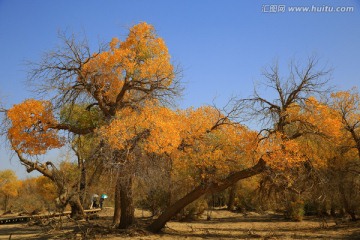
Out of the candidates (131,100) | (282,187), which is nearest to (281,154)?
(282,187)

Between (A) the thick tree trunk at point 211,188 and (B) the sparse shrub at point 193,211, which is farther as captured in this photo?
(B) the sparse shrub at point 193,211

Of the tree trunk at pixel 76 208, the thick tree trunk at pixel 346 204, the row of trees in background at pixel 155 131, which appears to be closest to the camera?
the row of trees in background at pixel 155 131

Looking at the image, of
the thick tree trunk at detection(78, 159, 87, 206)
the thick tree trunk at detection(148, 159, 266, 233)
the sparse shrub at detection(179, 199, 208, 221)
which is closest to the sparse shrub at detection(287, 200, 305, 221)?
the sparse shrub at detection(179, 199, 208, 221)

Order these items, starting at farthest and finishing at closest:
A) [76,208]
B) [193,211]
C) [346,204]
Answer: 1. [193,211]
2. [76,208]
3. [346,204]

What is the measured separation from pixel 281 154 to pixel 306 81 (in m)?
3.74

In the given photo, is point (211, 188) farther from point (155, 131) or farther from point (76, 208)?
point (76, 208)

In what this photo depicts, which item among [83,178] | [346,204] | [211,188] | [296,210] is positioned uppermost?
[83,178]

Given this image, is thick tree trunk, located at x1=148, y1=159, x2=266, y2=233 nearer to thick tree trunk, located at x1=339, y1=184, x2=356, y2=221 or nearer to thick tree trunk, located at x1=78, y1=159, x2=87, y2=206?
thick tree trunk, located at x1=78, y1=159, x2=87, y2=206

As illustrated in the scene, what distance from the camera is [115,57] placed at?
55.6 feet

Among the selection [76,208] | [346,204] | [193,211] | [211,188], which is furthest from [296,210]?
[76,208]

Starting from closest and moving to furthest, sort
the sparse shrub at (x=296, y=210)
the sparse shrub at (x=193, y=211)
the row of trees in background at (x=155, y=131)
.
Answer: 1. the row of trees in background at (x=155, y=131)
2. the sparse shrub at (x=296, y=210)
3. the sparse shrub at (x=193, y=211)

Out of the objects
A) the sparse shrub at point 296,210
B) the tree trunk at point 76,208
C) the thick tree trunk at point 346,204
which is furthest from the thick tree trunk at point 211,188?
the sparse shrub at point 296,210

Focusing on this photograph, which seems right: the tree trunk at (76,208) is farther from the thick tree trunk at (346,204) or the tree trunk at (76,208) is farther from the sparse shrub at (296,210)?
the thick tree trunk at (346,204)

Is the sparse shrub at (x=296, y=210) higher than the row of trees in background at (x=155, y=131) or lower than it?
lower
